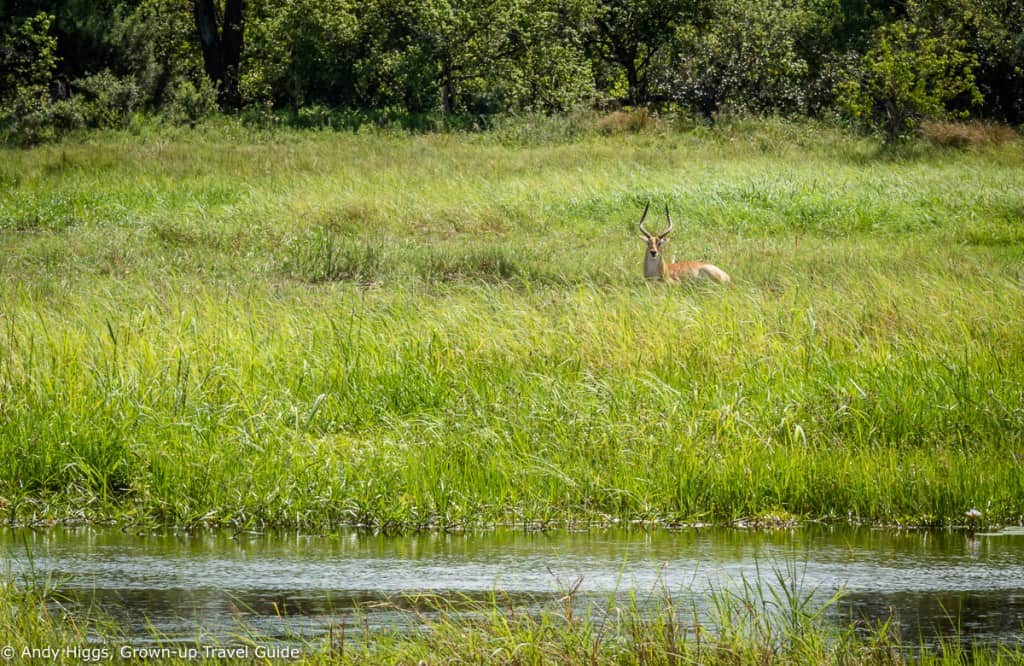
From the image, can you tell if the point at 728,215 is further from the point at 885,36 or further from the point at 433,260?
the point at 885,36

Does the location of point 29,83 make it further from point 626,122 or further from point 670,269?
point 670,269

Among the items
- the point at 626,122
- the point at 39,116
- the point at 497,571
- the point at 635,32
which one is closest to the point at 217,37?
the point at 39,116

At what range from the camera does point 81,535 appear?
311 inches

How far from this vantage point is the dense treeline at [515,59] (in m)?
34.5

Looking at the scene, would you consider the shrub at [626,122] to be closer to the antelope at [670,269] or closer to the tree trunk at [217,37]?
the tree trunk at [217,37]

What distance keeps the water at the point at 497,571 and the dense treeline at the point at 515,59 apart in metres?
25.8

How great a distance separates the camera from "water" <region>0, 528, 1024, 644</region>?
5.99m

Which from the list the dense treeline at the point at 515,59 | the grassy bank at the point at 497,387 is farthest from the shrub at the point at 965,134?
the grassy bank at the point at 497,387

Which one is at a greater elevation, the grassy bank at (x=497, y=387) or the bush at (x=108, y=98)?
the bush at (x=108, y=98)

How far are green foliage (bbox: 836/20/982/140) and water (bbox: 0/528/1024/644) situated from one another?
2704cm

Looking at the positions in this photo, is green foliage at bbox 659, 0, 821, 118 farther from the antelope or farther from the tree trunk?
the antelope

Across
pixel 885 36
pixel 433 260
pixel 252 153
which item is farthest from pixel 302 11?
→ pixel 433 260

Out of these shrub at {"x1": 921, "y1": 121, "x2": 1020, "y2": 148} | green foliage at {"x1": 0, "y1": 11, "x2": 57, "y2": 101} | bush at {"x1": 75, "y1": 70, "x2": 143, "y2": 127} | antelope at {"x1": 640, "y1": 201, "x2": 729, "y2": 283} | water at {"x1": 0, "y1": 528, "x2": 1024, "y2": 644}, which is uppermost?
green foliage at {"x1": 0, "y1": 11, "x2": 57, "y2": 101}

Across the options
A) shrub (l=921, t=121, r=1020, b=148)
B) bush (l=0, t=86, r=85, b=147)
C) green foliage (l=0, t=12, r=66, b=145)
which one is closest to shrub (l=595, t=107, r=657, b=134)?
shrub (l=921, t=121, r=1020, b=148)
